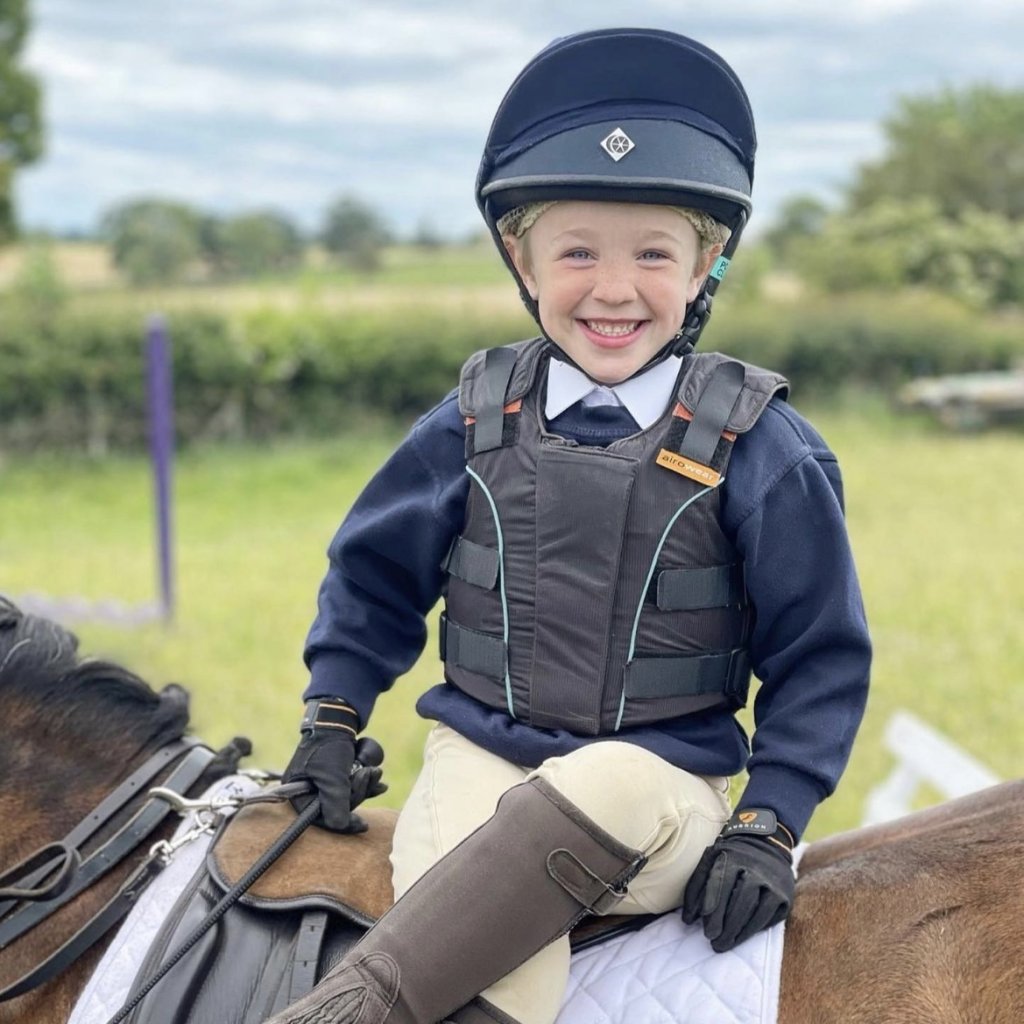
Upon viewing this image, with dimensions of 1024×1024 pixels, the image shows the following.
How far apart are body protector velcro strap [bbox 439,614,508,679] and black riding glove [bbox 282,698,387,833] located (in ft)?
0.71

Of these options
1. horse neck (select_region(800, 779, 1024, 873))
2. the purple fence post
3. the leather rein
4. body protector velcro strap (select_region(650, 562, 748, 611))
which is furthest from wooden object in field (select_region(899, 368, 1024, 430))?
the leather rein

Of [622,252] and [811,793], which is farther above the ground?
[622,252]

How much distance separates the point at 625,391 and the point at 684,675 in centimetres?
47

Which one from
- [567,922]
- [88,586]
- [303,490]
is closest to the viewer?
[567,922]

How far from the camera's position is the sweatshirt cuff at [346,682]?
7.16 ft

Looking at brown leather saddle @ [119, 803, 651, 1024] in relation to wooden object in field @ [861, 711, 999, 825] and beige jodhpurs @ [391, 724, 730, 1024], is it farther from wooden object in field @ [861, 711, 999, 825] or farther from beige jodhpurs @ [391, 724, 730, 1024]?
wooden object in field @ [861, 711, 999, 825]

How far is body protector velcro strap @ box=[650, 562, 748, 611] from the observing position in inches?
75.9

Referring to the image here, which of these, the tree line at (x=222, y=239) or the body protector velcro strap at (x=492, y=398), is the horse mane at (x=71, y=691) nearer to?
the body protector velcro strap at (x=492, y=398)

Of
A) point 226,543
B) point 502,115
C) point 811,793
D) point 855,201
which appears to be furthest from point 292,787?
point 855,201

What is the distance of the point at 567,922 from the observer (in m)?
1.73

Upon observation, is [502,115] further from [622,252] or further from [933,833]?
[933,833]

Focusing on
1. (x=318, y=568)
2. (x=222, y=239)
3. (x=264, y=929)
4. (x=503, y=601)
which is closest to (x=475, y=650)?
(x=503, y=601)

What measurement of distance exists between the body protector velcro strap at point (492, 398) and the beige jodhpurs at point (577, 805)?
0.49 metres

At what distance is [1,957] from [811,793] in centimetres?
128
